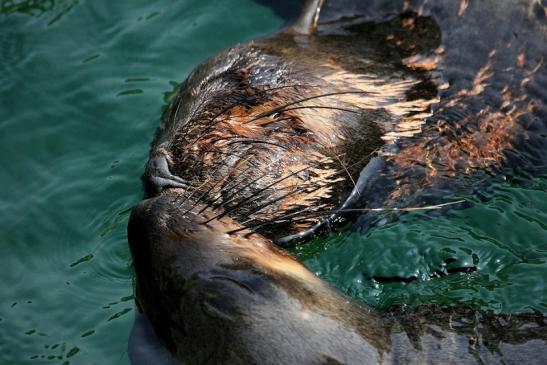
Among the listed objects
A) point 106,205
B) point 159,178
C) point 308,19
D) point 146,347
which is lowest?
point 106,205

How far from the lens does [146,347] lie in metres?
3.72

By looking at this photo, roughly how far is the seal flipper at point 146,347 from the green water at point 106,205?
85cm

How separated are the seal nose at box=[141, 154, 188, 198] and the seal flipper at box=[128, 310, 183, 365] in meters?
0.61

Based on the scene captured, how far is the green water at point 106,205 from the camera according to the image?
455 cm

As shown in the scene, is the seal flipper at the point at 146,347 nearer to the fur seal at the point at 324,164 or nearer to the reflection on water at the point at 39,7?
the fur seal at the point at 324,164

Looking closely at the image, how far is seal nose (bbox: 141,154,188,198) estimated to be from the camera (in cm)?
412

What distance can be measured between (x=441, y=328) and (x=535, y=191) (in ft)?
5.01

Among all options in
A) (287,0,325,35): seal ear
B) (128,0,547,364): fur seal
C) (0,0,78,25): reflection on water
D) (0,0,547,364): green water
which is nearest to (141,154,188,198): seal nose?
(128,0,547,364): fur seal

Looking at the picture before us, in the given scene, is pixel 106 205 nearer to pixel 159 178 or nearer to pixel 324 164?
pixel 159 178

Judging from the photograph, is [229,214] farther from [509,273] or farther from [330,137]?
[509,273]

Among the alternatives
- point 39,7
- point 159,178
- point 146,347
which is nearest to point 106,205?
point 159,178

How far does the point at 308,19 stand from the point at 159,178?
1643 mm

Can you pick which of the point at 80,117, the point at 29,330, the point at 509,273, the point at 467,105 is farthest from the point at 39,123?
the point at 509,273

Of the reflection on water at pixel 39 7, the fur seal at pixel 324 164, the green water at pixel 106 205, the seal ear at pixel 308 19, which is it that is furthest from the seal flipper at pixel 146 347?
the reflection on water at pixel 39 7
